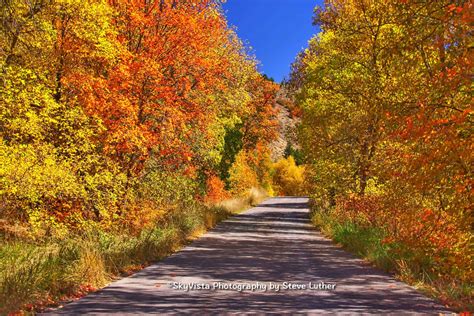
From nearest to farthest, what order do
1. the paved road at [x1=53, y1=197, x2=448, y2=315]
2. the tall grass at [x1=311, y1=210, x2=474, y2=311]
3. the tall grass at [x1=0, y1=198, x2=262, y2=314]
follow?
the tall grass at [x1=0, y1=198, x2=262, y2=314], the paved road at [x1=53, y1=197, x2=448, y2=315], the tall grass at [x1=311, y1=210, x2=474, y2=311]

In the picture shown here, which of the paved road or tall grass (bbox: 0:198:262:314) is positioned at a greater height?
tall grass (bbox: 0:198:262:314)

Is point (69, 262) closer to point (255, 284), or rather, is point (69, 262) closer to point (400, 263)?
point (255, 284)

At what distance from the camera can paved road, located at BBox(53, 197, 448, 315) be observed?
30.3 ft

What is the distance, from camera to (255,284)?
1177 cm

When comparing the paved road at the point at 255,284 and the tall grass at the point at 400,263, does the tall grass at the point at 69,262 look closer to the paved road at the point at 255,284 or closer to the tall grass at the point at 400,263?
the paved road at the point at 255,284

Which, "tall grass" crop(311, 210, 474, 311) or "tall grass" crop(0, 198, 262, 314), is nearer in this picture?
"tall grass" crop(0, 198, 262, 314)

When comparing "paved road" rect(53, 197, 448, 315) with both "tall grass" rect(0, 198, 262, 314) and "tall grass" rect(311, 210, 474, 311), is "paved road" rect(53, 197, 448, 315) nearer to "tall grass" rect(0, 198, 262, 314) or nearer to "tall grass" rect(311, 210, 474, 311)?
"tall grass" rect(311, 210, 474, 311)

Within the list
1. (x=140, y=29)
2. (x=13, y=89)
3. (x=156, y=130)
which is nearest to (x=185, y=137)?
(x=156, y=130)

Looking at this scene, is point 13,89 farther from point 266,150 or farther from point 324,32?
point 266,150

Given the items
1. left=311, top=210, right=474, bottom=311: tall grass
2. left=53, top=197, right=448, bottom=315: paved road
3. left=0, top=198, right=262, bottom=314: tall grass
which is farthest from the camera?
left=311, top=210, right=474, bottom=311: tall grass

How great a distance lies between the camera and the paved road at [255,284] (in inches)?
364

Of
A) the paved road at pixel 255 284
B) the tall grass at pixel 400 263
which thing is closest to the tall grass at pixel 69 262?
the paved road at pixel 255 284

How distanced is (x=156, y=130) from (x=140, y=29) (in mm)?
3687

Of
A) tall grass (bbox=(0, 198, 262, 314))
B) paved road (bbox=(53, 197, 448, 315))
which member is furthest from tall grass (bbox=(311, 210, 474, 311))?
tall grass (bbox=(0, 198, 262, 314))
